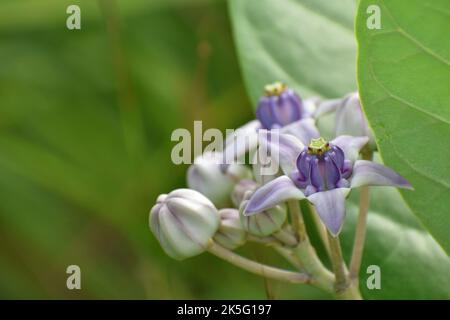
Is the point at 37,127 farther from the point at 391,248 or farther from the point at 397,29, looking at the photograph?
the point at 397,29

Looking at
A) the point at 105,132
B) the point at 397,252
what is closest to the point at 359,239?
the point at 397,252

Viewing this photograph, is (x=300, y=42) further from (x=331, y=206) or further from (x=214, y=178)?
(x=331, y=206)

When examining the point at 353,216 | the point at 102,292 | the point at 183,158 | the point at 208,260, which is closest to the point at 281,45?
the point at 183,158

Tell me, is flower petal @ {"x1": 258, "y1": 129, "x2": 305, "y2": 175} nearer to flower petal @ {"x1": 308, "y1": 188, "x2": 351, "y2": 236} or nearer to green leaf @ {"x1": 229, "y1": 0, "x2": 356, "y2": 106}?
flower petal @ {"x1": 308, "y1": 188, "x2": 351, "y2": 236}

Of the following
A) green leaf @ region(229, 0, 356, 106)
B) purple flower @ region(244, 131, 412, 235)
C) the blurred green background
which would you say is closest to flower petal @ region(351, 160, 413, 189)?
purple flower @ region(244, 131, 412, 235)

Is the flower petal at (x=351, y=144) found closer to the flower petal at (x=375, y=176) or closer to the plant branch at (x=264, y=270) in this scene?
the flower petal at (x=375, y=176)
